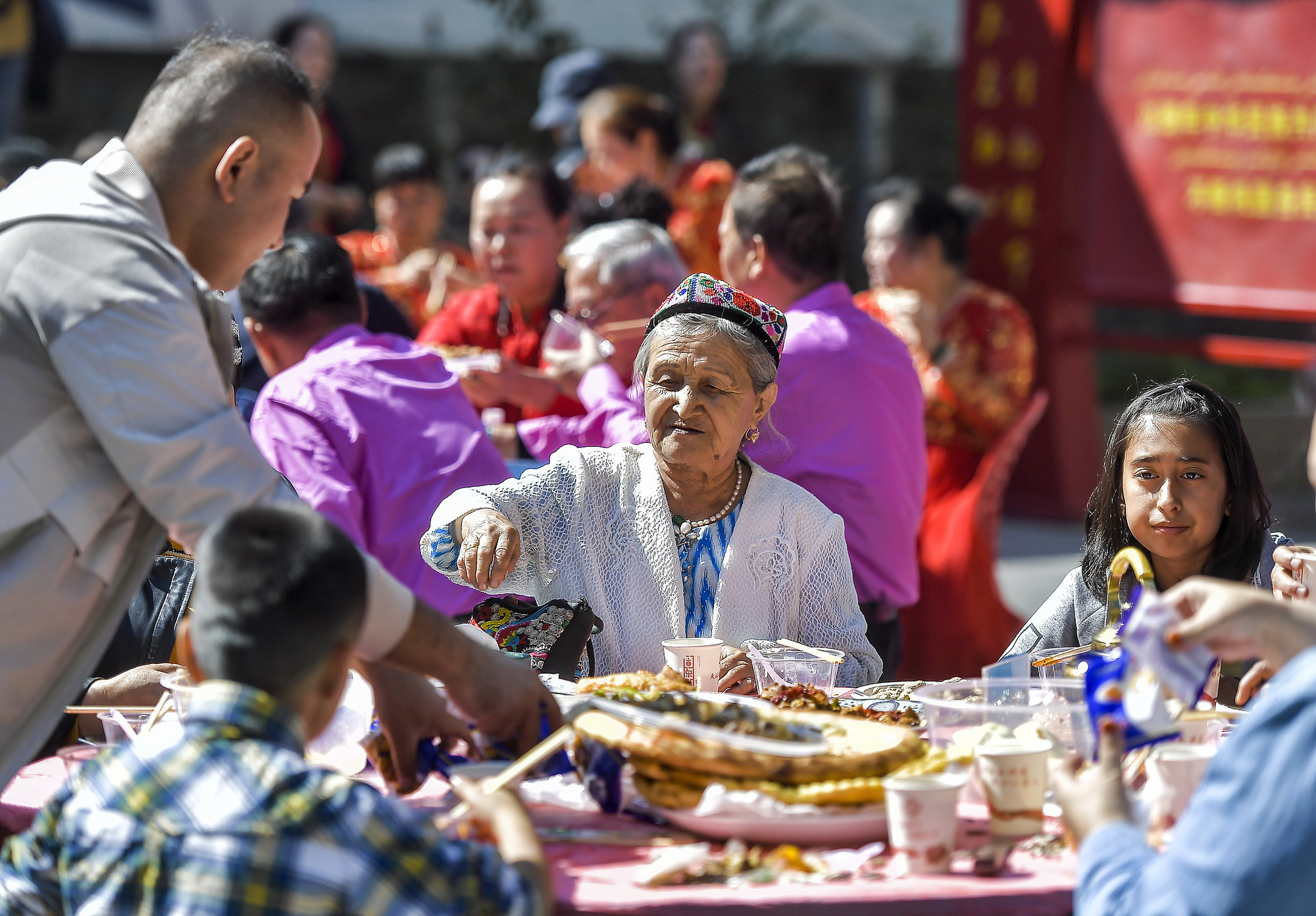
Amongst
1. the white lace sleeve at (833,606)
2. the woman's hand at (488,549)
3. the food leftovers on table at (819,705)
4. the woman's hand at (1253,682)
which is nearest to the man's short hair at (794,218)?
the white lace sleeve at (833,606)

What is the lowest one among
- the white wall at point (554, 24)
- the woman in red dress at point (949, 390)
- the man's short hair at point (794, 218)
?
the woman in red dress at point (949, 390)

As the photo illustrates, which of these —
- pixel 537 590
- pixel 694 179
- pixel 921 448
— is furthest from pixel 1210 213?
pixel 537 590

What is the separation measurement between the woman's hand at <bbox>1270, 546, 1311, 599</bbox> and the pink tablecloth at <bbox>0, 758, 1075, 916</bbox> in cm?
82

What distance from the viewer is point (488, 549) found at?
2633mm

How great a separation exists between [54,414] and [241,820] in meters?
0.76

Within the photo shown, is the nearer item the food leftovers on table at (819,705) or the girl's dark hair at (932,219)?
the food leftovers on table at (819,705)

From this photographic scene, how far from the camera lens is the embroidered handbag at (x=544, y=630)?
2.56 m

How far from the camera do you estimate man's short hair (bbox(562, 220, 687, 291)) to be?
428 cm

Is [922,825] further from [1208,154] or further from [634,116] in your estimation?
[1208,154]

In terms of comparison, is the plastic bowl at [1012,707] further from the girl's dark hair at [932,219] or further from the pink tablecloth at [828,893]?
the girl's dark hair at [932,219]

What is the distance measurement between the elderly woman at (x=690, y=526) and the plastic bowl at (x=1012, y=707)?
0.72m

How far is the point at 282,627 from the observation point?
1.61m

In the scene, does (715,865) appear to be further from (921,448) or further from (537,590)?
(921,448)

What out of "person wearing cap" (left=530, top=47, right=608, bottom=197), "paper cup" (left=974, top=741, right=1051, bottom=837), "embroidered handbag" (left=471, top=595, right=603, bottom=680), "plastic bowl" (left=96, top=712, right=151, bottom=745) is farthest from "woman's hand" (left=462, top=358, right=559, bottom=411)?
"person wearing cap" (left=530, top=47, right=608, bottom=197)
